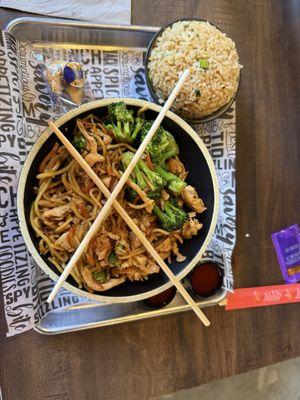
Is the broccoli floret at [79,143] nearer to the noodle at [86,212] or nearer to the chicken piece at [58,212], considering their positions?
the noodle at [86,212]

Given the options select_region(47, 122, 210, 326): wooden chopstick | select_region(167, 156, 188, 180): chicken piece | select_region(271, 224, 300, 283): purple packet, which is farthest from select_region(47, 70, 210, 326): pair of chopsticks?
select_region(271, 224, 300, 283): purple packet

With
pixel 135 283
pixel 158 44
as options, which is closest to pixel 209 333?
pixel 135 283

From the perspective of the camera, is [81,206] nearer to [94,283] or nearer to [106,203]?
[106,203]

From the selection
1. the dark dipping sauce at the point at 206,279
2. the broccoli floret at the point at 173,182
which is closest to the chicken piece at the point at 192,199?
the broccoli floret at the point at 173,182

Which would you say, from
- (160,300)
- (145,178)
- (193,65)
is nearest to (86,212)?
(145,178)

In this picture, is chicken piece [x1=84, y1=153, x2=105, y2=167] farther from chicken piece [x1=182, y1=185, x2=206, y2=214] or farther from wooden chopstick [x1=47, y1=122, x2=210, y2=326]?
chicken piece [x1=182, y1=185, x2=206, y2=214]

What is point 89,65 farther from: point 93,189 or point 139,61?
point 93,189

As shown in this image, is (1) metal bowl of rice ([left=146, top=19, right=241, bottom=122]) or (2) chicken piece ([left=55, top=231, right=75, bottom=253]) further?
(1) metal bowl of rice ([left=146, top=19, right=241, bottom=122])
